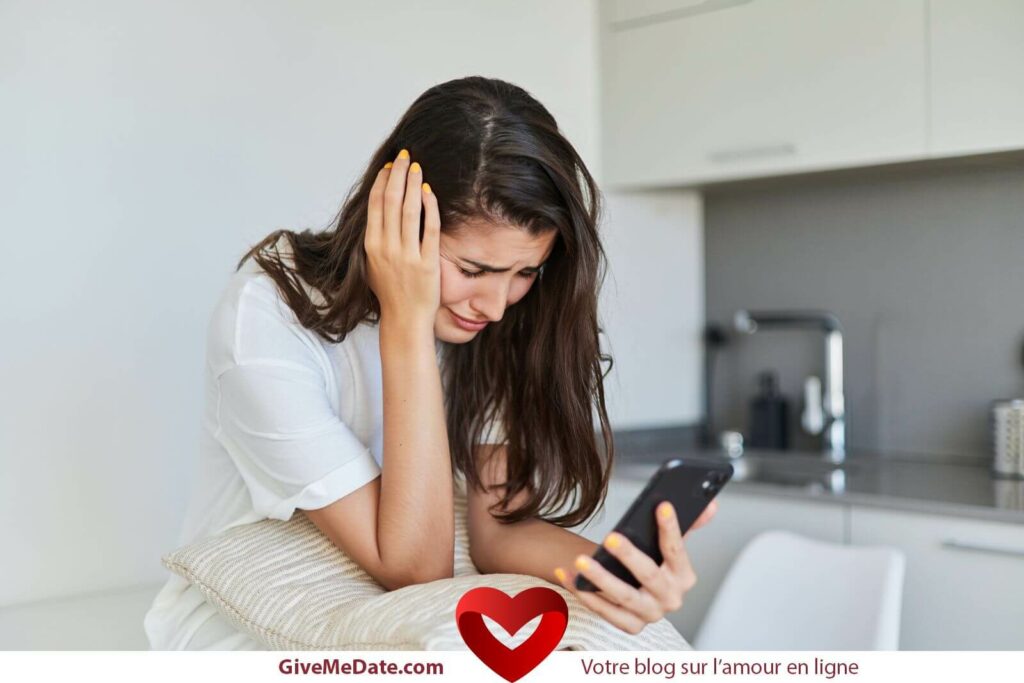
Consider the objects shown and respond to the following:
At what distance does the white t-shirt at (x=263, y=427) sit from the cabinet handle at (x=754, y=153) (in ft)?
4.93

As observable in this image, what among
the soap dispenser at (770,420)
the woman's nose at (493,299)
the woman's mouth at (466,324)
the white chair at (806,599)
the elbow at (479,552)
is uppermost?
the woman's nose at (493,299)

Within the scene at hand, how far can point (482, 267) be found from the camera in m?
1.18

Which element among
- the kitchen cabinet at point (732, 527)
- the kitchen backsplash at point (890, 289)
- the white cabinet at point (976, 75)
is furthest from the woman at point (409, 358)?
the kitchen backsplash at point (890, 289)

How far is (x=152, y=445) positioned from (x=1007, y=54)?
177 centimetres

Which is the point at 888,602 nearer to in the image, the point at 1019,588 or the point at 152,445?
the point at 1019,588

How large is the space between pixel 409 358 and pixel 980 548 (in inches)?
50.7

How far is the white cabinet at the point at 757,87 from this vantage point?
230 centimetres

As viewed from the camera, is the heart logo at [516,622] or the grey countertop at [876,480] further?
the grey countertop at [876,480]

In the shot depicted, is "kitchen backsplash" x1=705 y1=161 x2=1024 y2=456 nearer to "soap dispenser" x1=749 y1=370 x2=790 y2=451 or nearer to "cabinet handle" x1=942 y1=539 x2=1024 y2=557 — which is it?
"soap dispenser" x1=749 y1=370 x2=790 y2=451

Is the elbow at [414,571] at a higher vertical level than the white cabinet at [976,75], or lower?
lower

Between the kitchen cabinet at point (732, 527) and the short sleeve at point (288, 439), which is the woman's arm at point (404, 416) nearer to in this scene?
the short sleeve at point (288, 439)

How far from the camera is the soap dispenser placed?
2805 millimetres
